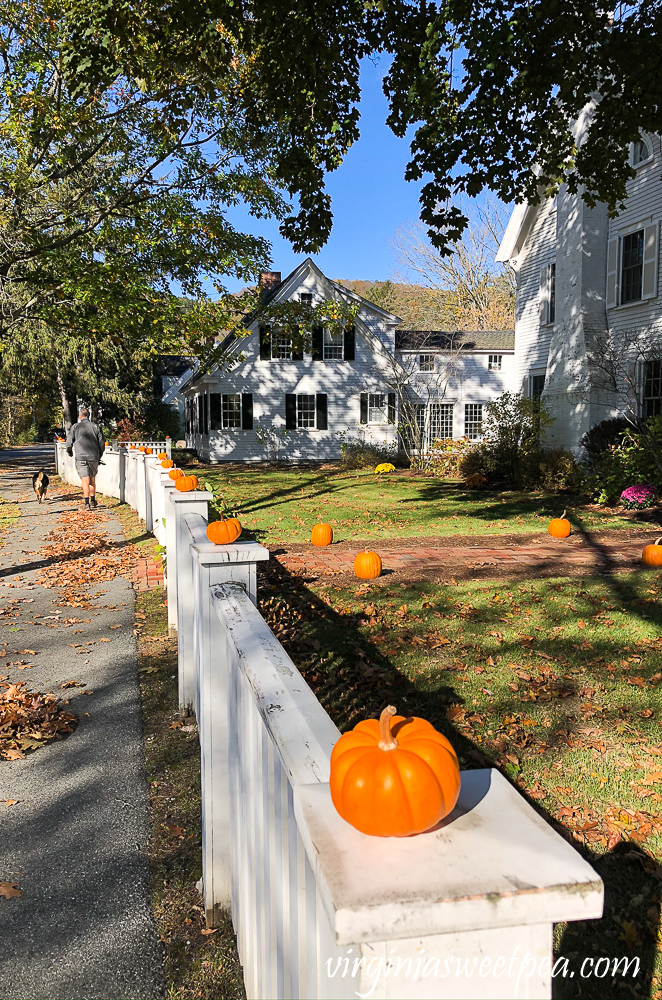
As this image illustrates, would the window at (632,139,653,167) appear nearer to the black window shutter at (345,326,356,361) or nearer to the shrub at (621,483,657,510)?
the shrub at (621,483,657,510)

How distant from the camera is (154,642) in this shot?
598 cm

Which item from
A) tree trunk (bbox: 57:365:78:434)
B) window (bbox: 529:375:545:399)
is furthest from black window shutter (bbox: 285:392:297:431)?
window (bbox: 529:375:545:399)

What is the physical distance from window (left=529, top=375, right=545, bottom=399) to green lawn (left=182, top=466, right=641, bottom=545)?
4.10 metres

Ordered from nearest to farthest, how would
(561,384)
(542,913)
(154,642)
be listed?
1. (542,913)
2. (154,642)
3. (561,384)

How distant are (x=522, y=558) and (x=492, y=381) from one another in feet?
80.5

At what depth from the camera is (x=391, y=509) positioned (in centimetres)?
1393

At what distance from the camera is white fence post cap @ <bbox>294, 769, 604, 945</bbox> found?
3.05 feet

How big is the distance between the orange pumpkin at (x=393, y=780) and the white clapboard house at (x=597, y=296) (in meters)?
15.2

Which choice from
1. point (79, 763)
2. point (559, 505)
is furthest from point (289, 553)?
point (559, 505)

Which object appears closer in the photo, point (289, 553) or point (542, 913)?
point (542, 913)

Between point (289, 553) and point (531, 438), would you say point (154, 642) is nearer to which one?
point (289, 553)

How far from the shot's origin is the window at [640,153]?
16.2m

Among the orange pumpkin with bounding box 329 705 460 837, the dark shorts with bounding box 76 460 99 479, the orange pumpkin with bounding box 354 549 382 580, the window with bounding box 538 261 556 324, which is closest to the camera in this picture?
the orange pumpkin with bounding box 329 705 460 837

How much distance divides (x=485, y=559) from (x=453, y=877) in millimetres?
8046
